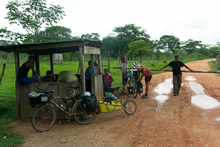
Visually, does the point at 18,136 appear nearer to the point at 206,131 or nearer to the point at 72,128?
the point at 72,128

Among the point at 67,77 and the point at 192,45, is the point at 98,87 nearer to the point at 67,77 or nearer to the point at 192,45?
the point at 67,77

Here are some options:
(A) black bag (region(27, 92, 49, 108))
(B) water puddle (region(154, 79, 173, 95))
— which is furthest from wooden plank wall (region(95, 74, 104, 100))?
(B) water puddle (region(154, 79, 173, 95))

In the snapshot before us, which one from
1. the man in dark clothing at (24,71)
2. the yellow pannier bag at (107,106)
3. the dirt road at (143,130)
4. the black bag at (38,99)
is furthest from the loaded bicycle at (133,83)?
the black bag at (38,99)

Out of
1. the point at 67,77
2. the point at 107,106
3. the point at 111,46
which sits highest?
the point at 111,46

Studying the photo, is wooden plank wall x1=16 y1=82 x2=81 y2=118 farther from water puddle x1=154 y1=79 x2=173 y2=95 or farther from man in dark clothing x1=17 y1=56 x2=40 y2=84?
water puddle x1=154 y1=79 x2=173 y2=95

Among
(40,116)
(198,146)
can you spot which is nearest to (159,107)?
(198,146)

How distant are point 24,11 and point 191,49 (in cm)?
7382

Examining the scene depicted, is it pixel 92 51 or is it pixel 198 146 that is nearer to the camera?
pixel 198 146

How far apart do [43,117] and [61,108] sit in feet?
1.79

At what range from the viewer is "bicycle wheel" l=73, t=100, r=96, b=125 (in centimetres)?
531

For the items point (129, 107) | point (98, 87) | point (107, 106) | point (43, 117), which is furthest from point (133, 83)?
point (43, 117)

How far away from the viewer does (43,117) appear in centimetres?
497

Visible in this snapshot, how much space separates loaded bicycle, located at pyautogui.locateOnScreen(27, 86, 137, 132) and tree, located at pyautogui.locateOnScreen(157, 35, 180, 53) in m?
71.3

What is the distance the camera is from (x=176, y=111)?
618 cm
